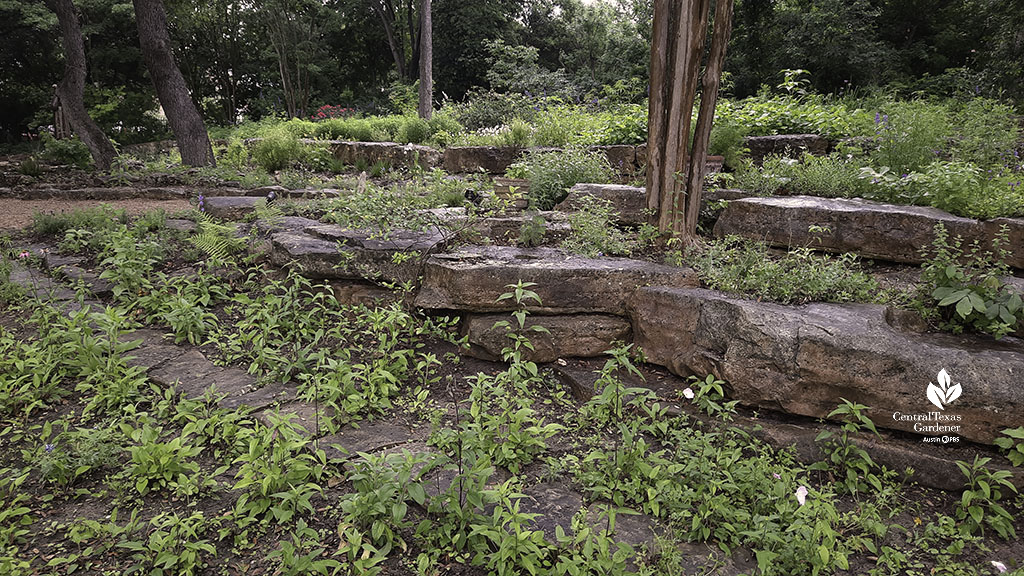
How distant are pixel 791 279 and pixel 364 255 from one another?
10.5 feet

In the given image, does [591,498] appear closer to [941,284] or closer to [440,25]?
[941,284]

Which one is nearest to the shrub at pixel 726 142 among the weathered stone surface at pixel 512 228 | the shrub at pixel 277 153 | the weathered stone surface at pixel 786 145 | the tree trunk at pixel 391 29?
the weathered stone surface at pixel 786 145

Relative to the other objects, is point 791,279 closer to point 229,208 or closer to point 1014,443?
point 1014,443

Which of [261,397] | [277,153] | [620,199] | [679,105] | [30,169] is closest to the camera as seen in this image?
[261,397]

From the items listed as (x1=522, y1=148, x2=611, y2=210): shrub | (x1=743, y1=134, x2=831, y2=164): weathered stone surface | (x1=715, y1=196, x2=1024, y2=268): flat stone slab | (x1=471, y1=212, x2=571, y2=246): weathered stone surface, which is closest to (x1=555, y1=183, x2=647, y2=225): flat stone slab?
(x1=471, y1=212, x2=571, y2=246): weathered stone surface

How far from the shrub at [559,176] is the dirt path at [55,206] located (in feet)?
16.4

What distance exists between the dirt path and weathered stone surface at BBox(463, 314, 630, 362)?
563 centimetres

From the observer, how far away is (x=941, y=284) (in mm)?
3152

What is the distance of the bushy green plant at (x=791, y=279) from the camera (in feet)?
11.2

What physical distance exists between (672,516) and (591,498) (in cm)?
37

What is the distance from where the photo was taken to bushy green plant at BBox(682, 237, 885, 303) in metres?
3.40

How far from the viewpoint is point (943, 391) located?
270 centimetres

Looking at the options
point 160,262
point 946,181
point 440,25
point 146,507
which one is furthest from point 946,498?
point 440,25

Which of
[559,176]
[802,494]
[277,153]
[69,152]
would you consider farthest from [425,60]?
[802,494]
